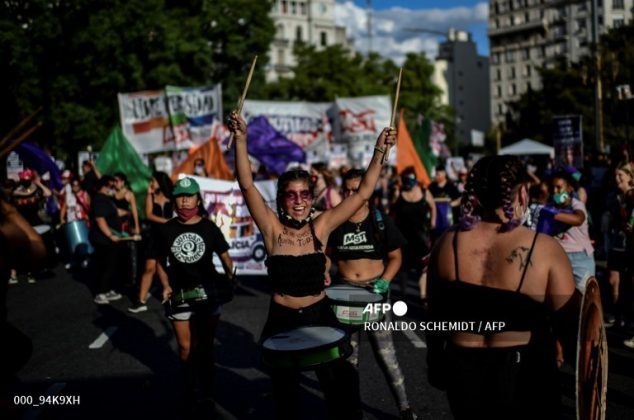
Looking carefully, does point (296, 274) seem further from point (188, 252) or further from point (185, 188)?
point (185, 188)

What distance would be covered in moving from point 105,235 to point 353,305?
6.64 m

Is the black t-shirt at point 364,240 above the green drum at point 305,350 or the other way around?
above

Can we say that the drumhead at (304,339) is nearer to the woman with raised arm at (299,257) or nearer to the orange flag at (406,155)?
the woman with raised arm at (299,257)

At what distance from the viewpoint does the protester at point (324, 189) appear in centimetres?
1008

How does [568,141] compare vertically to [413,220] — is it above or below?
above

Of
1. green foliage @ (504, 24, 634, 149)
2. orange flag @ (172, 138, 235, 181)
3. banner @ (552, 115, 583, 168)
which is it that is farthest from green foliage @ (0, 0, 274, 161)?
green foliage @ (504, 24, 634, 149)

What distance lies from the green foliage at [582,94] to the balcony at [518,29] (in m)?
43.5

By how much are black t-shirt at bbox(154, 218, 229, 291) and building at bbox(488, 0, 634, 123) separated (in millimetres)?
81285

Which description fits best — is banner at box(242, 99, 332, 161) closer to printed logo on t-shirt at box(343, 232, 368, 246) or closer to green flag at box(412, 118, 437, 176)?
green flag at box(412, 118, 437, 176)

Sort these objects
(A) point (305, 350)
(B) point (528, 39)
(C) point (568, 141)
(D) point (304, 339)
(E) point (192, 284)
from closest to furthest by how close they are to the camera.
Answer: (A) point (305, 350), (D) point (304, 339), (E) point (192, 284), (C) point (568, 141), (B) point (528, 39)

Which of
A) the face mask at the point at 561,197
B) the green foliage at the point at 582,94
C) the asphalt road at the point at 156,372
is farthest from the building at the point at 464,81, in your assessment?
the face mask at the point at 561,197

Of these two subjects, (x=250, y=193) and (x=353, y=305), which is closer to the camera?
(x=250, y=193)

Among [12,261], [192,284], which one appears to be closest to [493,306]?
[12,261]

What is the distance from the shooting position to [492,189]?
2781 millimetres
